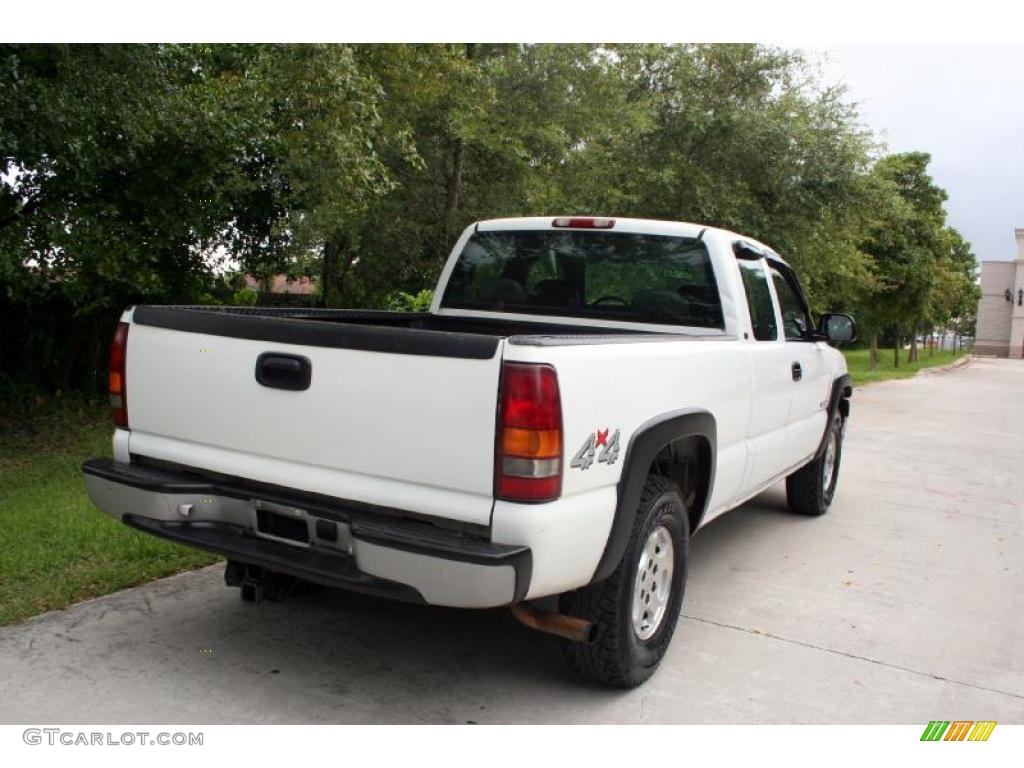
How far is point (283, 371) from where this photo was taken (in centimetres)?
336

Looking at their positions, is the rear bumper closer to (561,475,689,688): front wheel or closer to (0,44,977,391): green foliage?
(561,475,689,688): front wheel

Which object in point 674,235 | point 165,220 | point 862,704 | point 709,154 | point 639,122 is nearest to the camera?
point 862,704

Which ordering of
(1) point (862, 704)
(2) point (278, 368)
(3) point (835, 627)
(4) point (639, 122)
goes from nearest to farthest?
(2) point (278, 368) → (1) point (862, 704) → (3) point (835, 627) → (4) point (639, 122)

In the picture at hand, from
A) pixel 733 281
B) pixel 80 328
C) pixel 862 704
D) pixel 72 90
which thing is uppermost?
pixel 72 90

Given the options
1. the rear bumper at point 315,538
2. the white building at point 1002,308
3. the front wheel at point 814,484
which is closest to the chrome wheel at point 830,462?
the front wheel at point 814,484

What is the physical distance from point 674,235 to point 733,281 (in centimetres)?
40

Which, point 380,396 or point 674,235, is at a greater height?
point 674,235

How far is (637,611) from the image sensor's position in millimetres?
3768

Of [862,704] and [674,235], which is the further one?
[674,235]

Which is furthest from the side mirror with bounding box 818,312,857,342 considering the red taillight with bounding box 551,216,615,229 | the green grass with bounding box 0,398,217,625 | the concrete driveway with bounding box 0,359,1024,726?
the green grass with bounding box 0,398,217,625

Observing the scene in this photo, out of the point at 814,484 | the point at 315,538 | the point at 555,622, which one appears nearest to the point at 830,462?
the point at 814,484

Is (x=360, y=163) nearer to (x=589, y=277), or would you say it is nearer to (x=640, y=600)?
(x=589, y=277)

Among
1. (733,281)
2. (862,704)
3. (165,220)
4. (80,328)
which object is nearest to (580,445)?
(862,704)

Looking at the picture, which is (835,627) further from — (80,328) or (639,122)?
(639,122)
